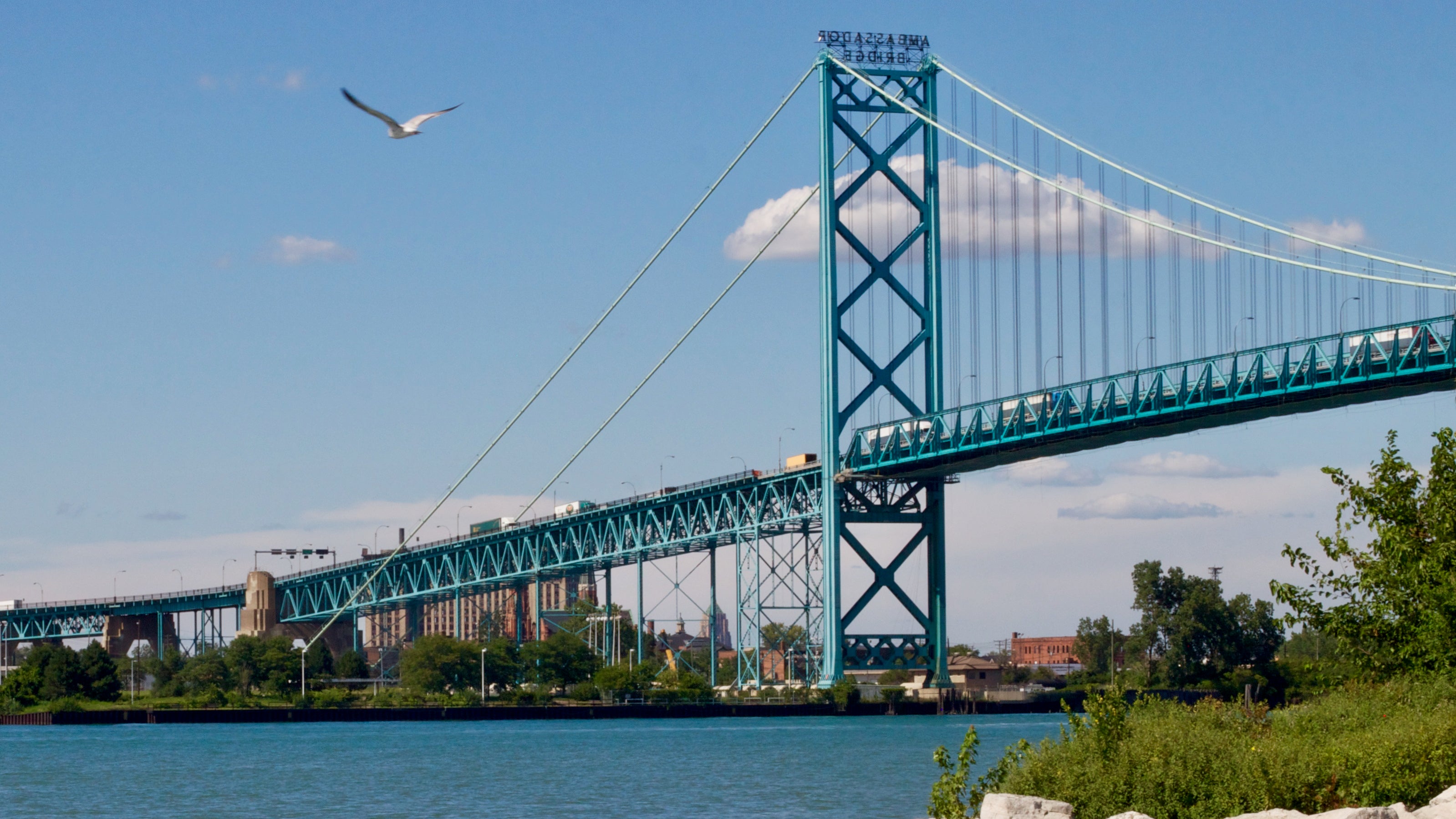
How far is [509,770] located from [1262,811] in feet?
105

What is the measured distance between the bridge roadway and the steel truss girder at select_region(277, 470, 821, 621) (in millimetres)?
→ 94

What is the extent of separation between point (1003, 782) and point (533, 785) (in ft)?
71.6

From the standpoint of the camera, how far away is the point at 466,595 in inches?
4616

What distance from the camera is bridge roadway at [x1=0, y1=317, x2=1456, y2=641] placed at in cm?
6034

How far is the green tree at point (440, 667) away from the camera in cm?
9856

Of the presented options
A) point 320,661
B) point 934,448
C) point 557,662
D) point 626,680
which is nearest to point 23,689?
point 320,661

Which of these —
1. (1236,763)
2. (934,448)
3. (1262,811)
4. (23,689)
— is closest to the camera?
(1262,811)

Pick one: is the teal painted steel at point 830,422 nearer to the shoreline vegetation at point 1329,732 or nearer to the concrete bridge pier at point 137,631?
the shoreline vegetation at point 1329,732

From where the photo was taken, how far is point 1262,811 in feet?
68.5

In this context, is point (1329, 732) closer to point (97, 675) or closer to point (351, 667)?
point (97, 675)

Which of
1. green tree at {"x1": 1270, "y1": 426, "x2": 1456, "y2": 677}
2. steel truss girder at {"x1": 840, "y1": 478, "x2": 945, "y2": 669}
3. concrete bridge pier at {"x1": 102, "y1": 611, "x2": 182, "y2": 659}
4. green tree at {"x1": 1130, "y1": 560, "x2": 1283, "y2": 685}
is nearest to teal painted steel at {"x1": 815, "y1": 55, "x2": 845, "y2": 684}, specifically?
steel truss girder at {"x1": 840, "y1": 478, "x2": 945, "y2": 669}

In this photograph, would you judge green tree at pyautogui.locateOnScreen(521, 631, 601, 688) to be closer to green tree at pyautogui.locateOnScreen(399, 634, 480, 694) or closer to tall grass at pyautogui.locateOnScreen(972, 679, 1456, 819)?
green tree at pyautogui.locateOnScreen(399, 634, 480, 694)

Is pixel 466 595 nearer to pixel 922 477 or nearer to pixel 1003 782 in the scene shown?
pixel 922 477

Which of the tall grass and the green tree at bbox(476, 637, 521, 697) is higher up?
the tall grass
